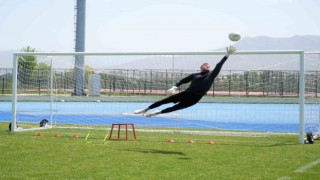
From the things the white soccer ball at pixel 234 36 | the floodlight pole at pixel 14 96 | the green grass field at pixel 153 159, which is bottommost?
the green grass field at pixel 153 159

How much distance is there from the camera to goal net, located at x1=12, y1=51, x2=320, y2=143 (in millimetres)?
21328

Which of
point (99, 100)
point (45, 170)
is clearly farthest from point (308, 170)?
point (99, 100)

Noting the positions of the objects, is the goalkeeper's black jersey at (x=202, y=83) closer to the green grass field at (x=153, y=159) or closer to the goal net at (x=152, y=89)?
the green grass field at (x=153, y=159)

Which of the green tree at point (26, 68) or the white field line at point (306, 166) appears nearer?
the white field line at point (306, 166)

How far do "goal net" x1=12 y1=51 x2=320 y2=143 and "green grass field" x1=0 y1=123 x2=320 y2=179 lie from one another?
4.04m

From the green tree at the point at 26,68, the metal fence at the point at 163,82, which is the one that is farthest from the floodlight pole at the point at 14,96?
the green tree at the point at 26,68

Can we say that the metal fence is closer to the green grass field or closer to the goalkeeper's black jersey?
the green grass field

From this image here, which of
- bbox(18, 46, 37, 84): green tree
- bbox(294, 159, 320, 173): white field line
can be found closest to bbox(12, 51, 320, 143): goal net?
bbox(18, 46, 37, 84): green tree

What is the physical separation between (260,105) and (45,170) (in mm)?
25881

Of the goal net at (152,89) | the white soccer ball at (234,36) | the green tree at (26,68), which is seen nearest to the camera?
the white soccer ball at (234,36)

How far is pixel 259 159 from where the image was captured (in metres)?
11.0

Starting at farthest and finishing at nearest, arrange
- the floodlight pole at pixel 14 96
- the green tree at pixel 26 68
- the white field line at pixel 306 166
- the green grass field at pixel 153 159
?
the green tree at pixel 26 68 < the floodlight pole at pixel 14 96 < the white field line at pixel 306 166 < the green grass field at pixel 153 159

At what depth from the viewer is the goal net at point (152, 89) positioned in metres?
21.3

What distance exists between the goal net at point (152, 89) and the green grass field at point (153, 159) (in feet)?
13.2
